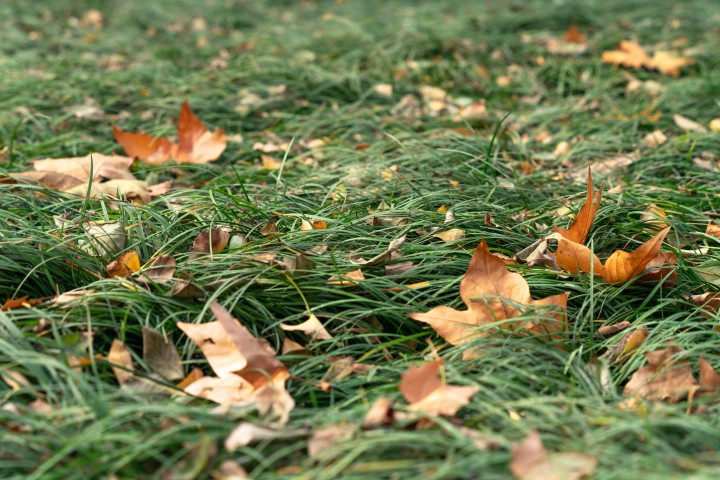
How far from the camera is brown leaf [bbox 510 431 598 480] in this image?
4.42 ft

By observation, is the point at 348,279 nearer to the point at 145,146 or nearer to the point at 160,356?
the point at 160,356

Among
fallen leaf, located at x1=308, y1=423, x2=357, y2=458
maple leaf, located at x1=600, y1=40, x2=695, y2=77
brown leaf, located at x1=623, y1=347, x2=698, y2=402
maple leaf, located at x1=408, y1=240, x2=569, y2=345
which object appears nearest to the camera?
fallen leaf, located at x1=308, y1=423, x2=357, y2=458

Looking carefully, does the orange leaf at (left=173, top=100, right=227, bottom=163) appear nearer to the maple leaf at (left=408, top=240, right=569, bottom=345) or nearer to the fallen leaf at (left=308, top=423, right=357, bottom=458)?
the maple leaf at (left=408, top=240, right=569, bottom=345)

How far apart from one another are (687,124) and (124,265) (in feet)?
8.57

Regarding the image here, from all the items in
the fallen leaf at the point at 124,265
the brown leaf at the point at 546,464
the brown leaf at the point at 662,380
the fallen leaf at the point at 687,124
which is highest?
the fallen leaf at the point at 124,265

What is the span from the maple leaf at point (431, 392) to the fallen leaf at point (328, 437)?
147 mm

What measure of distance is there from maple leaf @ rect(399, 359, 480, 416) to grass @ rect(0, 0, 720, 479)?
51 mm

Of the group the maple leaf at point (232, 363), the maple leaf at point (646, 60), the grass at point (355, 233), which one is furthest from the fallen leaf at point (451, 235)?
the maple leaf at point (646, 60)

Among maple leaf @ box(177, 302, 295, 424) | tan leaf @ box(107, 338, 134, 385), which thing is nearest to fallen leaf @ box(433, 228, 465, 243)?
maple leaf @ box(177, 302, 295, 424)

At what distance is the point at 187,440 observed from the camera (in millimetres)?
1487

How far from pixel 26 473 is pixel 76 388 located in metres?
0.22

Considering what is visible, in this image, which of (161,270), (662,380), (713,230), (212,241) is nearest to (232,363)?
(161,270)

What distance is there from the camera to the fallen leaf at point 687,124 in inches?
139

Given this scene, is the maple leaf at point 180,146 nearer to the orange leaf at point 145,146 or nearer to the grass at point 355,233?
the orange leaf at point 145,146
